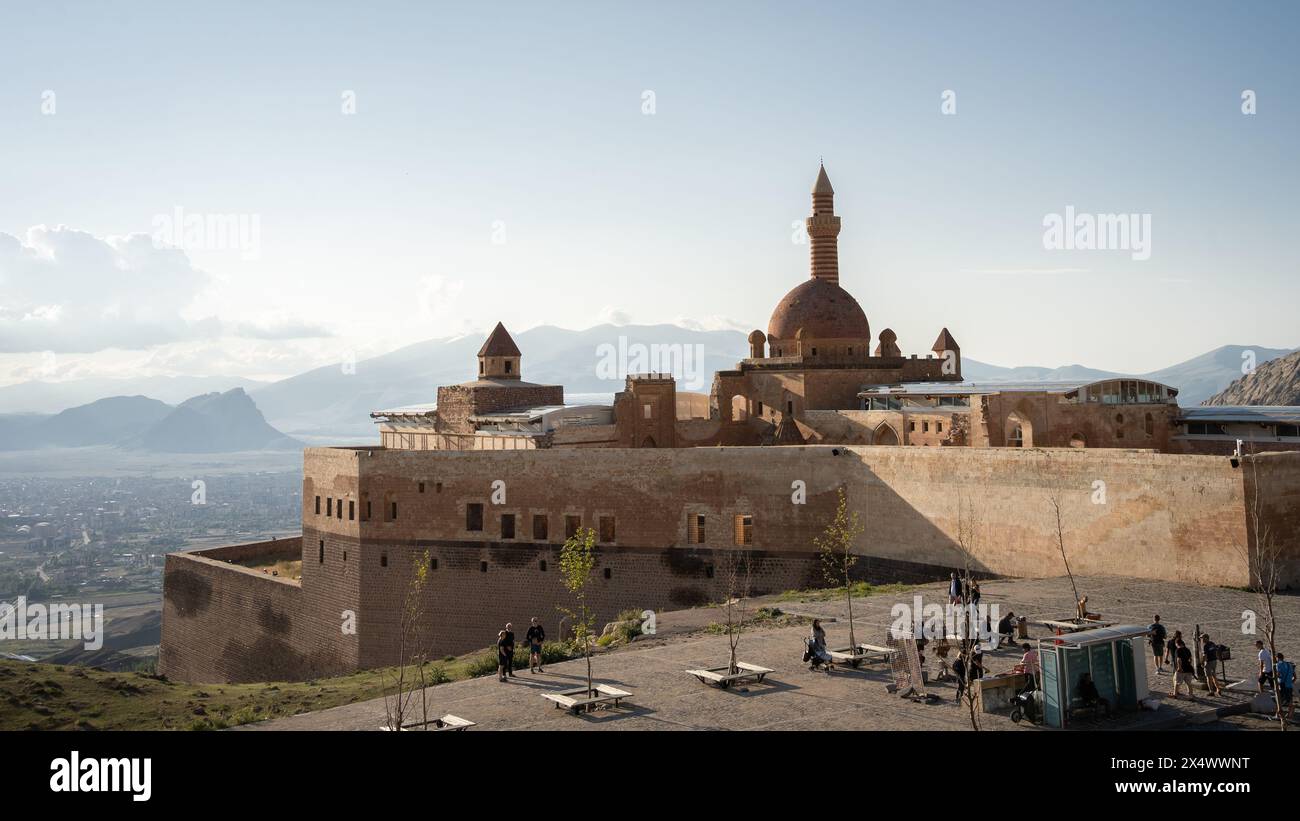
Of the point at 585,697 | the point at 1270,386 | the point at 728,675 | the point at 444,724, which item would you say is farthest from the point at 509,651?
the point at 1270,386

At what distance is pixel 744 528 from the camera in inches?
1246

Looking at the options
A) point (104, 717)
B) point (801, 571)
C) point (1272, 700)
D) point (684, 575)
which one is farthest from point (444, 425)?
point (1272, 700)

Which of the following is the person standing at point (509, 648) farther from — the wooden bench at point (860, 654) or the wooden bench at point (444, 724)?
the wooden bench at point (860, 654)

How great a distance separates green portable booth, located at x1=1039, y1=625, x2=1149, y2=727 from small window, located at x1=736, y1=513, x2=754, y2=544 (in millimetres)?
16977

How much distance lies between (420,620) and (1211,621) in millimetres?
23505

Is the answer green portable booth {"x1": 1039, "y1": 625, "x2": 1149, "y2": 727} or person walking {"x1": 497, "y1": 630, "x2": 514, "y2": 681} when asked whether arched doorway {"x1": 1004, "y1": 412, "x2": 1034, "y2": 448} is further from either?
person walking {"x1": 497, "y1": 630, "x2": 514, "y2": 681}

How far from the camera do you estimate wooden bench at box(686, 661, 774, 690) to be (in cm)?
1709

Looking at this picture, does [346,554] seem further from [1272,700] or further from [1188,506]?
[1272,700]

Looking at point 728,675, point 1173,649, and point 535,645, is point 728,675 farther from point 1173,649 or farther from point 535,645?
point 1173,649

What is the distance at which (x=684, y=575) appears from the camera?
31.8m

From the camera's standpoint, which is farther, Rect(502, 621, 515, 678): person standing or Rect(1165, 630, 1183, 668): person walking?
Rect(502, 621, 515, 678): person standing

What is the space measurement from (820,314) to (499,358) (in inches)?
576

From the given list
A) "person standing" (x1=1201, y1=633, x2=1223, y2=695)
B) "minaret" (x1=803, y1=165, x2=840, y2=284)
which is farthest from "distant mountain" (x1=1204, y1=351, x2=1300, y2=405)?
"person standing" (x1=1201, y1=633, x2=1223, y2=695)
